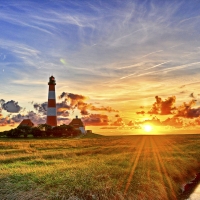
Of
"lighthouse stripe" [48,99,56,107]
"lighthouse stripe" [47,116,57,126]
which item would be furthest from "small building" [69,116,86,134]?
"lighthouse stripe" [48,99,56,107]

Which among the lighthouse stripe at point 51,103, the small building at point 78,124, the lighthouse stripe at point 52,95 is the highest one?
the lighthouse stripe at point 52,95

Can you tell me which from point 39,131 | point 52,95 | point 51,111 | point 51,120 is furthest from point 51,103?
point 39,131

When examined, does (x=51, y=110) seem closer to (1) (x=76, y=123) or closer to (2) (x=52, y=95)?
(2) (x=52, y=95)

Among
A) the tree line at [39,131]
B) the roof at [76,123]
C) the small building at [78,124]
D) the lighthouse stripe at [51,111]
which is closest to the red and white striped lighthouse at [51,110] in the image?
the lighthouse stripe at [51,111]

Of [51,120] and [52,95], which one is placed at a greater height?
[52,95]

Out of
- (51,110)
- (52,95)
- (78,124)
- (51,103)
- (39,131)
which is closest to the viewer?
(39,131)

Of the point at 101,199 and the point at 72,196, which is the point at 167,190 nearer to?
the point at 101,199

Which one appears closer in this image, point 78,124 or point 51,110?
point 51,110

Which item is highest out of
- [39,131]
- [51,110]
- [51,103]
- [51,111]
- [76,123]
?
[51,103]

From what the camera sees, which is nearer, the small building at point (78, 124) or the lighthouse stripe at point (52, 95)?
the lighthouse stripe at point (52, 95)

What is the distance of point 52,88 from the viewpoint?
93250mm

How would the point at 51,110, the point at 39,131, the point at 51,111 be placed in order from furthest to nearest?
the point at 51,111, the point at 51,110, the point at 39,131

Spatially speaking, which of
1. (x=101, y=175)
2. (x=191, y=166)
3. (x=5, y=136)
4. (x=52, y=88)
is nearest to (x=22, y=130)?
(x=5, y=136)

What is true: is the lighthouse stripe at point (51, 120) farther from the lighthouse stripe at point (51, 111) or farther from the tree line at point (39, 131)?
the tree line at point (39, 131)
